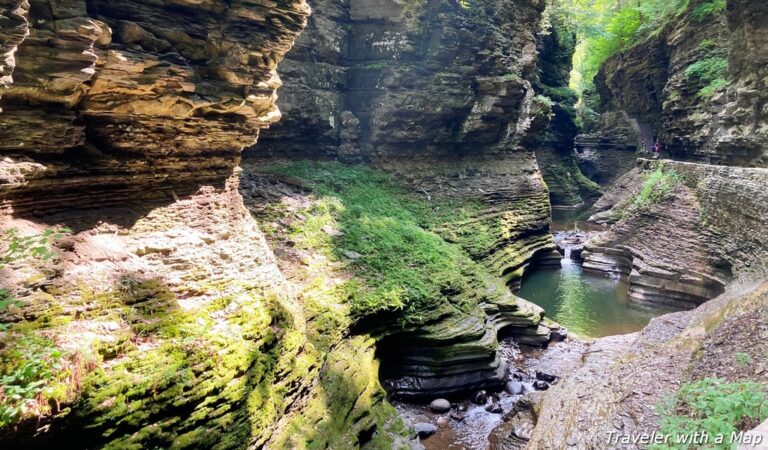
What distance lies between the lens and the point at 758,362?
6844 millimetres

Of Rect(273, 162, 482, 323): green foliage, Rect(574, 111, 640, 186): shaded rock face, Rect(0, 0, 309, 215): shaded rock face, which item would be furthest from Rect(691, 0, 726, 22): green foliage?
Rect(0, 0, 309, 215): shaded rock face

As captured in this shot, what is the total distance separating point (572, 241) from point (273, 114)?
846 inches

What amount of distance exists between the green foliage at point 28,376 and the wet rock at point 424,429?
23.3ft

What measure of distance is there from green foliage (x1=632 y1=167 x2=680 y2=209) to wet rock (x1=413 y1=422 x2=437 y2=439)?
16.7 m

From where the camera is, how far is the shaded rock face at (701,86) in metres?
17.6

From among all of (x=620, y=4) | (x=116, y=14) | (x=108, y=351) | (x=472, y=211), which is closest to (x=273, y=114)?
(x=116, y=14)

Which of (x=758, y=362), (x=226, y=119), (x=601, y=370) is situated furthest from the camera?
(x=601, y=370)

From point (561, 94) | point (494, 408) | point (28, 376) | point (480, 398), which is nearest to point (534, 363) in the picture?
point (480, 398)

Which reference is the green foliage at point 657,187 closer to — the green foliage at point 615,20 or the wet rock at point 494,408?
the green foliage at point 615,20

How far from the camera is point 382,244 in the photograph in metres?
13.7

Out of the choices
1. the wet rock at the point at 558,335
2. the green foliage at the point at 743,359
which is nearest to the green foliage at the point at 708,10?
the wet rock at the point at 558,335

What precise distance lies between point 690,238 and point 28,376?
67.9ft

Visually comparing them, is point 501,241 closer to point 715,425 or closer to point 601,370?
point 601,370

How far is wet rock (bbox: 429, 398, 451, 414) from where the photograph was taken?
10.7 meters
